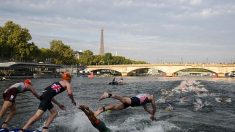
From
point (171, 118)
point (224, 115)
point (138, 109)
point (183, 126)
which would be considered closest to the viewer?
point (183, 126)

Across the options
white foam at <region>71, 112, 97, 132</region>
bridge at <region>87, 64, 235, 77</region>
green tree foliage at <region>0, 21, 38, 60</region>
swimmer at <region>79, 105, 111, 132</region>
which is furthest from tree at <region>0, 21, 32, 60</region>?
swimmer at <region>79, 105, 111, 132</region>

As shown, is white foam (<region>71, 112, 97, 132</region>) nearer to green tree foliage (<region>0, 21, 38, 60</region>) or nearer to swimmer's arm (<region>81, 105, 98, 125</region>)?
swimmer's arm (<region>81, 105, 98, 125</region>)

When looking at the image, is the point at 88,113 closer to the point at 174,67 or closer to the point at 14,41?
the point at 14,41

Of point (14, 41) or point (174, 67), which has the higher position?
point (14, 41)

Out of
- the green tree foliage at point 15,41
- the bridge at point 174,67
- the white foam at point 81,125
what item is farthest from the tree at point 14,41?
the white foam at point 81,125

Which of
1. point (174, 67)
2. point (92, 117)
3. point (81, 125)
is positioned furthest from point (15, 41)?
point (92, 117)

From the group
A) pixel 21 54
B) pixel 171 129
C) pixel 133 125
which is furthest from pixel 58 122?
pixel 21 54

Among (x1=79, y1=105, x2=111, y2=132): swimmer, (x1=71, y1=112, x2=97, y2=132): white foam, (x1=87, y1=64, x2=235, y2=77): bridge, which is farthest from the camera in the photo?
(x1=87, y1=64, x2=235, y2=77): bridge

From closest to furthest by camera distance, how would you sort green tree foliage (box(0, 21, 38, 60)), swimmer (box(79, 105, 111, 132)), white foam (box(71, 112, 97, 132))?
swimmer (box(79, 105, 111, 132)) < white foam (box(71, 112, 97, 132)) < green tree foliage (box(0, 21, 38, 60))

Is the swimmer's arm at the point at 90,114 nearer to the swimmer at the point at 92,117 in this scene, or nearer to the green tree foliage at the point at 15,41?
the swimmer at the point at 92,117

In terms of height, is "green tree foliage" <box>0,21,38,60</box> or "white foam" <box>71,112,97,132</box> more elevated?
"green tree foliage" <box>0,21,38,60</box>

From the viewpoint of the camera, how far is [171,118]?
24.6 metres

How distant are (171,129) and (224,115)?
8815 millimetres

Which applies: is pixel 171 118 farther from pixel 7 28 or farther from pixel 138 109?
pixel 7 28
